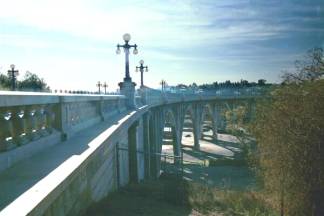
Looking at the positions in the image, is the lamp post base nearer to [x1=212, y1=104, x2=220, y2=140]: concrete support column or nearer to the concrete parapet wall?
the concrete parapet wall

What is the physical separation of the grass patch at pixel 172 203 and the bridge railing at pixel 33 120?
1.61 meters

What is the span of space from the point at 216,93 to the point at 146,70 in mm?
48281

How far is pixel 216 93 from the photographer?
286 feet

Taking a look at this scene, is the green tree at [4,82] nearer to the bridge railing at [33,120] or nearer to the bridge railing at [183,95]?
the bridge railing at [183,95]

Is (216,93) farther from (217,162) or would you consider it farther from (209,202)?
(209,202)

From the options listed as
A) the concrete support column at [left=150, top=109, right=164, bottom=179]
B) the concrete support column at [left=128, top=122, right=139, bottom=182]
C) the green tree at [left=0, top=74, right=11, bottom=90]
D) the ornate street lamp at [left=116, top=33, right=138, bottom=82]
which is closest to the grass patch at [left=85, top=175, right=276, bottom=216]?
the concrete support column at [left=128, top=122, right=139, bottom=182]

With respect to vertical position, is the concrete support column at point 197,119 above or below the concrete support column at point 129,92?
below

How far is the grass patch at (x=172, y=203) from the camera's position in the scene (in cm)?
1016

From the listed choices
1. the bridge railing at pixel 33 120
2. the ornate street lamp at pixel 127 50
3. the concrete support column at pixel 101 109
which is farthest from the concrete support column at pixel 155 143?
the bridge railing at pixel 33 120

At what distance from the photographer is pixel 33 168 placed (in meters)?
6.03

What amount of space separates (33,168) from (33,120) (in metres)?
1.24

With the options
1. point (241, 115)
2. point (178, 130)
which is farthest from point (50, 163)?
point (178, 130)

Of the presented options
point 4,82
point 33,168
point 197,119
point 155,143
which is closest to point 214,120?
point 197,119

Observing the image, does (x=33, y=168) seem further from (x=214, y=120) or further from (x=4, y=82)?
(x=214, y=120)
